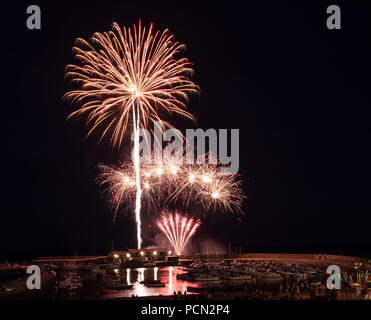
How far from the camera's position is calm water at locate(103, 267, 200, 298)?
43.5m

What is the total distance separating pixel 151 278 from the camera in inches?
2141

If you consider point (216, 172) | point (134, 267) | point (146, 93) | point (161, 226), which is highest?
point (146, 93)

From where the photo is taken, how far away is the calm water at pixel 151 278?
43.5 metres

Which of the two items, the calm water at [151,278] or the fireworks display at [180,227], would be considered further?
the fireworks display at [180,227]

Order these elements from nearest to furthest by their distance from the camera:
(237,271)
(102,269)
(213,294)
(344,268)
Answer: (213,294) → (237,271) → (344,268) → (102,269)

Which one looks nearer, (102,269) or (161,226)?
(102,269)

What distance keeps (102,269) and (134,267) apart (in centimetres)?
454

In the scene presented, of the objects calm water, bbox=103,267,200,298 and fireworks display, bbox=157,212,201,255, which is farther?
fireworks display, bbox=157,212,201,255

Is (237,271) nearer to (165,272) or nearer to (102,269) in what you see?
(165,272)

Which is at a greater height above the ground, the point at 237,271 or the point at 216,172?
the point at 216,172
